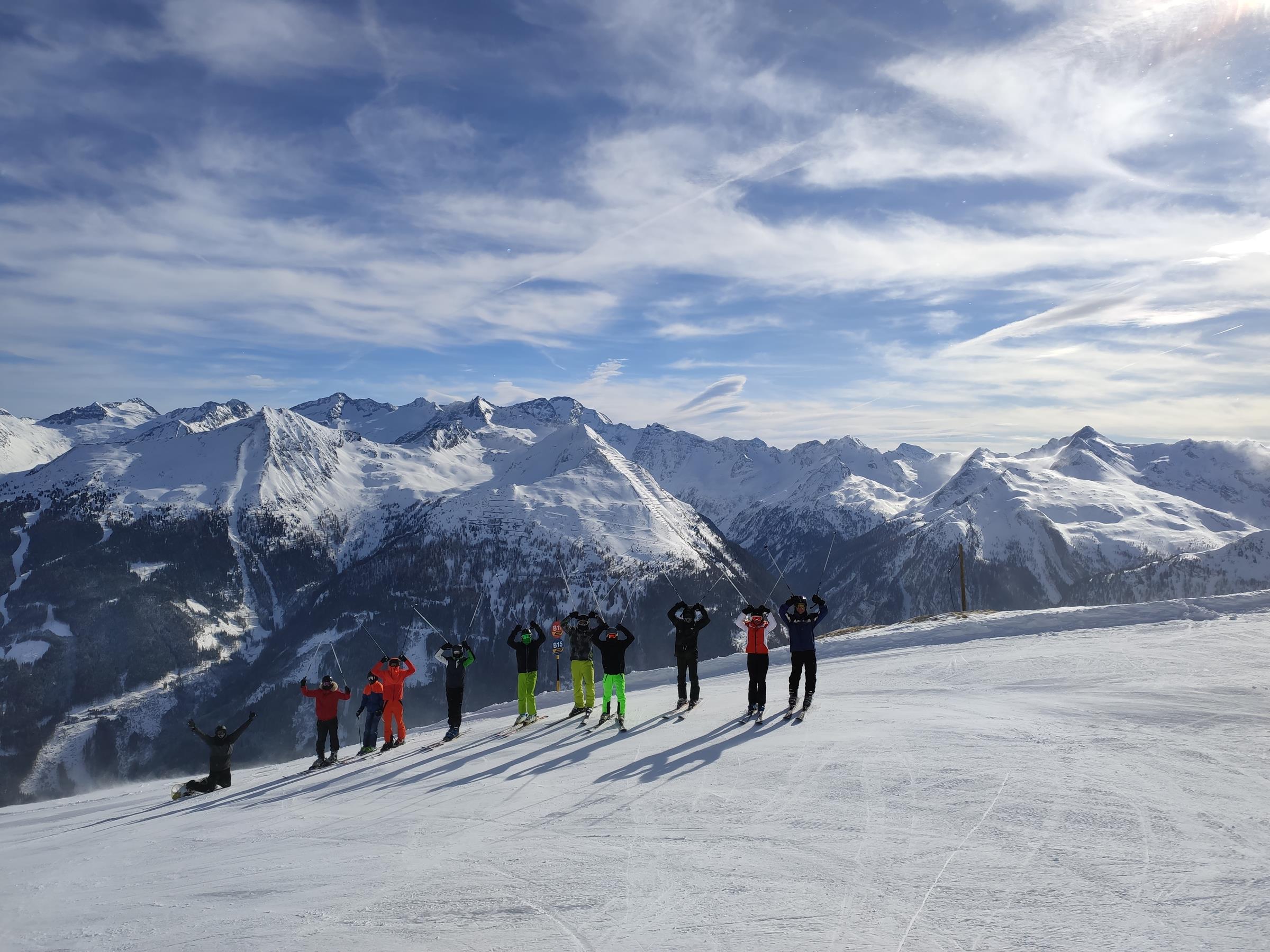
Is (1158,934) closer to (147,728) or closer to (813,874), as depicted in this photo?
(813,874)

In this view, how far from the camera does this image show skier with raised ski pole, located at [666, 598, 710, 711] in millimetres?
14938

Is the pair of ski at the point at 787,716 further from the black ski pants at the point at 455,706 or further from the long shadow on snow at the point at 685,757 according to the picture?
the black ski pants at the point at 455,706

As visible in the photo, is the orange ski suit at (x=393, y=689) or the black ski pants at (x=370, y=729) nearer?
the orange ski suit at (x=393, y=689)

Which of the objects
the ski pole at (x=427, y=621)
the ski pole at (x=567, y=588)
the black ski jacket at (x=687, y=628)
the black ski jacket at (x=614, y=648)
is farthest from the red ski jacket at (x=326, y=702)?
the ski pole at (x=567, y=588)

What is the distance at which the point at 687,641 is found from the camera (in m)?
15.4

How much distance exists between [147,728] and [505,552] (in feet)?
248

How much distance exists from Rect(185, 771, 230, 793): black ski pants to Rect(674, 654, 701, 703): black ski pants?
1095 cm

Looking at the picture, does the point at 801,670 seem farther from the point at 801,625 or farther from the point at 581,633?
the point at 581,633

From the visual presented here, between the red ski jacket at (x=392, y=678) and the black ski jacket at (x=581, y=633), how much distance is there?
4.28 meters

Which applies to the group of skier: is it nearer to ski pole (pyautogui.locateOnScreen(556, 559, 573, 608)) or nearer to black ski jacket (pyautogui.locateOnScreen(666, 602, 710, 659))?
black ski jacket (pyautogui.locateOnScreen(666, 602, 710, 659))

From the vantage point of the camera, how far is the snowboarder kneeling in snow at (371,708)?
700 inches

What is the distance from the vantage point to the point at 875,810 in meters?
8.61

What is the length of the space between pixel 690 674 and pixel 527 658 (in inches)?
151

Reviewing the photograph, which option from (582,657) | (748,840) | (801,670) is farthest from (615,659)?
(748,840)
